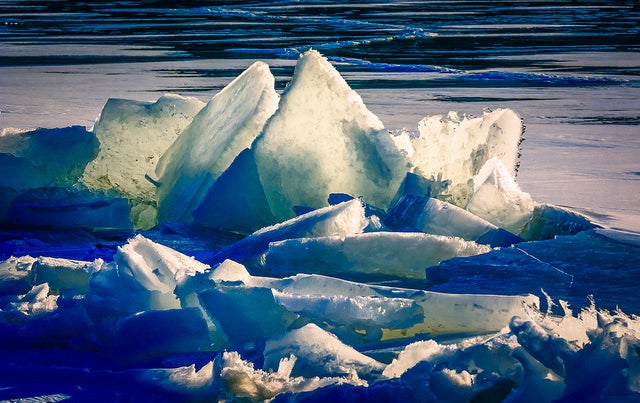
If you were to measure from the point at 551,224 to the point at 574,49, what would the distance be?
7894 mm

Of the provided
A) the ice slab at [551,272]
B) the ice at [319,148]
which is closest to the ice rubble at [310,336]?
the ice slab at [551,272]

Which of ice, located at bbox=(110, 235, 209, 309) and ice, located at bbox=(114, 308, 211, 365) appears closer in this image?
ice, located at bbox=(114, 308, 211, 365)

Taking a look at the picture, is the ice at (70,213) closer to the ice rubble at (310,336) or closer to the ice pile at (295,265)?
the ice pile at (295,265)

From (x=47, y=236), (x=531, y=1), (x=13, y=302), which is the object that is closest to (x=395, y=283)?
(x=13, y=302)

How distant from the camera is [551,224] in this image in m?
3.61

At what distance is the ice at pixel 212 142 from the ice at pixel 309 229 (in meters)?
0.71

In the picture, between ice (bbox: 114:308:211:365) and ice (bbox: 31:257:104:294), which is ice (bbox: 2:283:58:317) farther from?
ice (bbox: 114:308:211:365)

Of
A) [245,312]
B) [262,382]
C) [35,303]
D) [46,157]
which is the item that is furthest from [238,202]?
[262,382]

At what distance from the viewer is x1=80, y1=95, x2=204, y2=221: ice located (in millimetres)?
4340

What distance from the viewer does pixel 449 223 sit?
348 cm

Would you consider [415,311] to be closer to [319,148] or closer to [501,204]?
[501,204]

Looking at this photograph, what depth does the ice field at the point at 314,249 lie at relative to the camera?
2.27 metres

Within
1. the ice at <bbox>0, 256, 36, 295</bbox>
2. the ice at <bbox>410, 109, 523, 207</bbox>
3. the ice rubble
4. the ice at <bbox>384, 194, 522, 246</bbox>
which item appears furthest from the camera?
the ice at <bbox>410, 109, 523, 207</bbox>

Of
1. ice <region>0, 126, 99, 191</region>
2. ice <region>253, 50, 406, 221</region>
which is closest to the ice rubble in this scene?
ice <region>253, 50, 406, 221</region>
